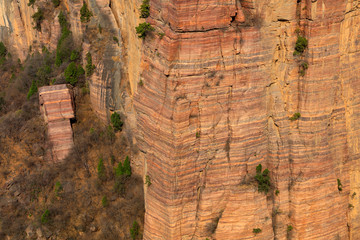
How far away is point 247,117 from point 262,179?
4446mm

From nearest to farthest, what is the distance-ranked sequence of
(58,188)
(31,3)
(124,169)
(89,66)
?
(124,169) < (58,188) < (89,66) < (31,3)

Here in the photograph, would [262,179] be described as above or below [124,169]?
above

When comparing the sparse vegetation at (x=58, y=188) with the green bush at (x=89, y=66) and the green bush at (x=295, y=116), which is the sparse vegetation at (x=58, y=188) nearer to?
the green bush at (x=89, y=66)

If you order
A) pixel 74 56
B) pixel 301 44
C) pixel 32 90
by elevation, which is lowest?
pixel 32 90

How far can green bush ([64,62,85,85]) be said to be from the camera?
5088 centimetres

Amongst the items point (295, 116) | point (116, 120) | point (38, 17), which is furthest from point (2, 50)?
point (295, 116)

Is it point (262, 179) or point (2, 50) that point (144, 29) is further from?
point (2, 50)

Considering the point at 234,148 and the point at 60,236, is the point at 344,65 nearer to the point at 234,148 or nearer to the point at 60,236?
the point at 234,148

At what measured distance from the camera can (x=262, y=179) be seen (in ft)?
124

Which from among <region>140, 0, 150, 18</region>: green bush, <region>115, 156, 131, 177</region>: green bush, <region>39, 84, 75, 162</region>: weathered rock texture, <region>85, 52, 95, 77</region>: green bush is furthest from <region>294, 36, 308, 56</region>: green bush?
<region>39, 84, 75, 162</region>: weathered rock texture

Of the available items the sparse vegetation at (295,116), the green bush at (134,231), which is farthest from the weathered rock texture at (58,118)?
the sparse vegetation at (295,116)

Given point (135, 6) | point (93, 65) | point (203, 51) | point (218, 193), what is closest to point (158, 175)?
point (218, 193)

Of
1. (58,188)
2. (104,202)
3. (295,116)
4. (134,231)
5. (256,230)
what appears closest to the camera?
(295,116)

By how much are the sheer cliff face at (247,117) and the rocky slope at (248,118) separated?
0.22 feet
